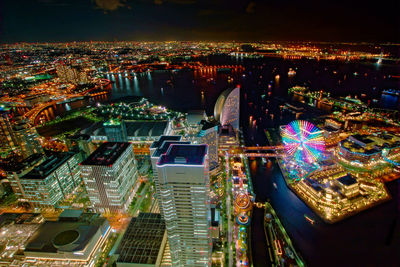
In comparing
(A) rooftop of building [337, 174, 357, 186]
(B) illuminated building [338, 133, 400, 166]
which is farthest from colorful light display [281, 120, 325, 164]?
(A) rooftop of building [337, 174, 357, 186]

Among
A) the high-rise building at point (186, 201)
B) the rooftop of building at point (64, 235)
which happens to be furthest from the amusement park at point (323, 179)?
the rooftop of building at point (64, 235)

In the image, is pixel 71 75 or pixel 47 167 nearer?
pixel 47 167

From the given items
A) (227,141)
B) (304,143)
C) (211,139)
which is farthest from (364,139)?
(211,139)

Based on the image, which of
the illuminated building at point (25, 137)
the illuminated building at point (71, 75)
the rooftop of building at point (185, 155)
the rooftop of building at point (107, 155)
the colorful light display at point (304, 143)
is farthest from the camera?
the illuminated building at point (71, 75)

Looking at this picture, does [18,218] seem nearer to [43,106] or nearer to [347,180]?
[347,180]

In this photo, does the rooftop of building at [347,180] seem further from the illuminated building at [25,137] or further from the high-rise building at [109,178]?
the illuminated building at [25,137]

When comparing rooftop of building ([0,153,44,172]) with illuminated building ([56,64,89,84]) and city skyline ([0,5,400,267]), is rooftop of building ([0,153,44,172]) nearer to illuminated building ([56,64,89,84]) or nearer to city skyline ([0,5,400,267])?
city skyline ([0,5,400,267])
